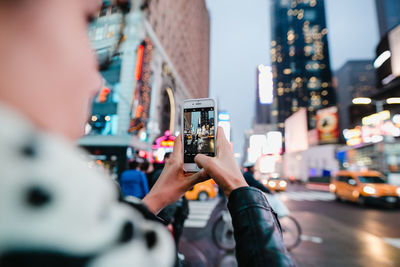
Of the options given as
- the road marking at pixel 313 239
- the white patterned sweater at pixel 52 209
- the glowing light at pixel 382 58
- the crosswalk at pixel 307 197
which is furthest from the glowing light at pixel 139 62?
the glowing light at pixel 382 58

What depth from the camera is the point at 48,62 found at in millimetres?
515

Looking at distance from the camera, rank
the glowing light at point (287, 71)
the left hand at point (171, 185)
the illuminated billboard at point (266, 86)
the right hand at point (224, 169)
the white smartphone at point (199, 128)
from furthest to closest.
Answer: the glowing light at point (287, 71) → the illuminated billboard at point (266, 86) → the white smartphone at point (199, 128) → the left hand at point (171, 185) → the right hand at point (224, 169)

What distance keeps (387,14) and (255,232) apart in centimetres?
15402

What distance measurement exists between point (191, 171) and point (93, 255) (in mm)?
965

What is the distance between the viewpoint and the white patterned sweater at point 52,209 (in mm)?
A: 364

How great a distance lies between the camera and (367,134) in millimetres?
25125

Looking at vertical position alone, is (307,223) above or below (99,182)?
below

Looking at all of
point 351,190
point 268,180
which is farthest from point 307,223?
point 268,180

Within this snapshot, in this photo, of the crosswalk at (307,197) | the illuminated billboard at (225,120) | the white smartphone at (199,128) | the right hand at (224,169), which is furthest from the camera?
the crosswalk at (307,197)

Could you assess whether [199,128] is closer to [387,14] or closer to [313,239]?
[313,239]

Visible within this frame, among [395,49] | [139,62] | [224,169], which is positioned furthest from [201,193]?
[395,49]

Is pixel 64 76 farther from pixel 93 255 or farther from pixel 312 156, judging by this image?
pixel 312 156

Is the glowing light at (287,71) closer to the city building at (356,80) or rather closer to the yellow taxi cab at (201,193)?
the city building at (356,80)

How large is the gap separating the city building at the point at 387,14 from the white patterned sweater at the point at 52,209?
475 ft
